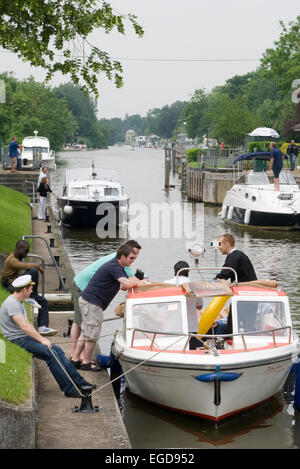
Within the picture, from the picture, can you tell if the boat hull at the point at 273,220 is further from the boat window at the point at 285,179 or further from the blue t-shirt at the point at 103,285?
the blue t-shirt at the point at 103,285

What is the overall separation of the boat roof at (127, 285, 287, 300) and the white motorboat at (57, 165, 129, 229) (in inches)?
916

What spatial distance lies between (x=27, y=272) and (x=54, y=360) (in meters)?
4.29

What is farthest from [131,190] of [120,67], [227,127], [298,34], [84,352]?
[84,352]

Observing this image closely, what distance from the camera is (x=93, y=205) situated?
37.0 m

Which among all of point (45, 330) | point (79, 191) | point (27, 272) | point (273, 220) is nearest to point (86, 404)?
point (45, 330)

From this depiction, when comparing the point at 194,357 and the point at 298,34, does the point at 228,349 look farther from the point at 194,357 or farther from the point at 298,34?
the point at 298,34

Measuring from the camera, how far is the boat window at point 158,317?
40.5 feet

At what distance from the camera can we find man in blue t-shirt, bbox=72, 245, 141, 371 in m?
11.9

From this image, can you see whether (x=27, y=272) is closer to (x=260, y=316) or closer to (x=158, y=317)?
(x=158, y=317)

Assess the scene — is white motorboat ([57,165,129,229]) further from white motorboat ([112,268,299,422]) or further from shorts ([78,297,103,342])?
shorts ([78,297,103,342])

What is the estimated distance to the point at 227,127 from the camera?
9456 cm

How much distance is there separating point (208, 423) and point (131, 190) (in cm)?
5338

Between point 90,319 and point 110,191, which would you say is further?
point 110,191
